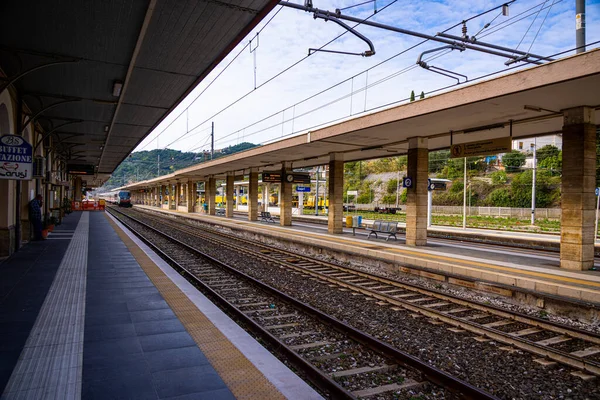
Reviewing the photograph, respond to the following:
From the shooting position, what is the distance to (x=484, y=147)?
12398mm

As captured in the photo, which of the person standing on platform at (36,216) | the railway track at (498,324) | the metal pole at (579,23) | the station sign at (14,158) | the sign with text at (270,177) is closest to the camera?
the railway track at (498,324)

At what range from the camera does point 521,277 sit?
8742 mm

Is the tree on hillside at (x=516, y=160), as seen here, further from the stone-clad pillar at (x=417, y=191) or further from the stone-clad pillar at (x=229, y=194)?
the stone-clad pillar at (x=417, y=191)

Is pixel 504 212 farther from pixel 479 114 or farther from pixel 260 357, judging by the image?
pixel 260 357

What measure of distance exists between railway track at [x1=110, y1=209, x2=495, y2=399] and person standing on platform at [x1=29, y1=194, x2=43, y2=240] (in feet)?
29.8

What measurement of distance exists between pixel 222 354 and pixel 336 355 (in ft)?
4.96

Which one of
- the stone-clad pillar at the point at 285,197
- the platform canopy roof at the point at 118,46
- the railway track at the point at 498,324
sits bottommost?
the railway track at the point at 498,324

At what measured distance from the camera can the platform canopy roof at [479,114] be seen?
7.79 metres

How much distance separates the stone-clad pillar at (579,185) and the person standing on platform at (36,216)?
53.7 ft

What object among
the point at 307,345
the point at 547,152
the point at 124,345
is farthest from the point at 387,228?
the point at 547,152

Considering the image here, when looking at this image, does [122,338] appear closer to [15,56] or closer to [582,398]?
[582,398]

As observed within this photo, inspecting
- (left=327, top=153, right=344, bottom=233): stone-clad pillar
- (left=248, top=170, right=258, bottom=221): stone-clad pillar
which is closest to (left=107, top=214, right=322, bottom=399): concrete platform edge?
(left=327, top=153, right=344, bottom=233): stone-clad pillar

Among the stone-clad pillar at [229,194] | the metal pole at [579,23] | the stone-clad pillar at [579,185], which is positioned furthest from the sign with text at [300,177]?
the metal pole at [579,23]

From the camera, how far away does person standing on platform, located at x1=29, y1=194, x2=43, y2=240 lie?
45.2 feet
